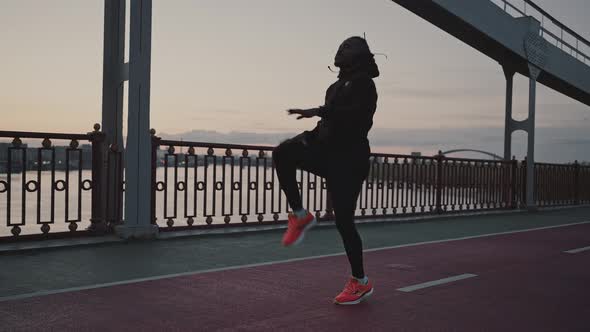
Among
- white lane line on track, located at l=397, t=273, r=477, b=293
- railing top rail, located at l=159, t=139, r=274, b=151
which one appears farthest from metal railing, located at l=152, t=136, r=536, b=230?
white lane line on track, located at l=397, t=273, r=477, b=293

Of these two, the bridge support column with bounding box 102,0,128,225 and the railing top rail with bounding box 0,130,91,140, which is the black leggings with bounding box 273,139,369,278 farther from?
the bridge support column with bounding box 102,0,128,225

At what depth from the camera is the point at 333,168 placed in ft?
13.8

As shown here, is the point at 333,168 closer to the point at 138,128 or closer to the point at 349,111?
the point at 349,111

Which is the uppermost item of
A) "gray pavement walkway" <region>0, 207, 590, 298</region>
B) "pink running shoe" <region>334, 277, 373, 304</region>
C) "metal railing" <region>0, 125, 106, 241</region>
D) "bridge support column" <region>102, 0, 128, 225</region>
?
"bridge support column" <region>102, 0, 128, 225</region>

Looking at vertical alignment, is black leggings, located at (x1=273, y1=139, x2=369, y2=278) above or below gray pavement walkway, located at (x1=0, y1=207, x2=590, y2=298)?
above

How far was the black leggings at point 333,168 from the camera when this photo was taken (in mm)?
4180

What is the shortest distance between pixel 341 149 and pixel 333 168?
0.14 m

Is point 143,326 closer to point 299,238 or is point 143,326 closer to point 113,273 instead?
point 299,238

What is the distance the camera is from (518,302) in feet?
15.0

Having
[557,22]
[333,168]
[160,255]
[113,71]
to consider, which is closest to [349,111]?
[333,168]

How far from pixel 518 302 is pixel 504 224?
294 inches

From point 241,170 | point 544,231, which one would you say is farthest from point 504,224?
point 241,170

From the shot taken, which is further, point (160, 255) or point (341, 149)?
point (160, 255)

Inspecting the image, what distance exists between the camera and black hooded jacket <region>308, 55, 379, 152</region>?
4.05 meters
